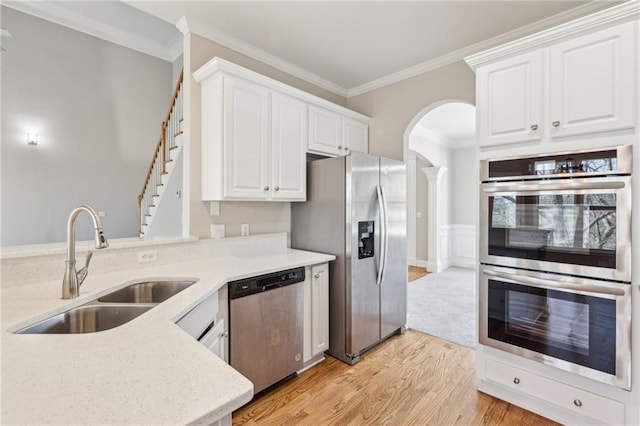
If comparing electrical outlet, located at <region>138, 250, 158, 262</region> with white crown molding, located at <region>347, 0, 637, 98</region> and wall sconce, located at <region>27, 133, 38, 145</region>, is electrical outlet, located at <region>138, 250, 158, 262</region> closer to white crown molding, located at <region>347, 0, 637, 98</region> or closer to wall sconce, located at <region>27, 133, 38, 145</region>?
white crown molding, located at <region>347, 0, 637, 98</region>

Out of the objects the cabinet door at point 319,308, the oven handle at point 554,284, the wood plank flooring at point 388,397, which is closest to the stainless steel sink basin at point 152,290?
the wood plank flooring at point 388,397

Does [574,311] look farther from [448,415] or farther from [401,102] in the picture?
[401,102]

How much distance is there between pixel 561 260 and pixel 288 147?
2.20 m

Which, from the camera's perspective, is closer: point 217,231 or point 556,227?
point 556,227

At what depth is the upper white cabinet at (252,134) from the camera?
2326 millimetres

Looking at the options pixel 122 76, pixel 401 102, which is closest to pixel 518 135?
pixel 401 102

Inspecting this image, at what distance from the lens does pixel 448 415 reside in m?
1.93

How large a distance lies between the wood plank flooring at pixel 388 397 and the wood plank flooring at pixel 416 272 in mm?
2989

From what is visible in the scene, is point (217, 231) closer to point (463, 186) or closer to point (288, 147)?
point (288, 147)

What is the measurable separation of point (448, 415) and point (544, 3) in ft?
10.1

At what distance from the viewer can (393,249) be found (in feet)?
9.81

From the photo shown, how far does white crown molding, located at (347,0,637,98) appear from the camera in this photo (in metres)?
2.30

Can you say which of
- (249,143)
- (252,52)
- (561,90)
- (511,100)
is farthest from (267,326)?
(252,52)

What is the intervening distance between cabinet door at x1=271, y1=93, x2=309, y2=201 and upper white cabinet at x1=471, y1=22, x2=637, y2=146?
1.50 metres
